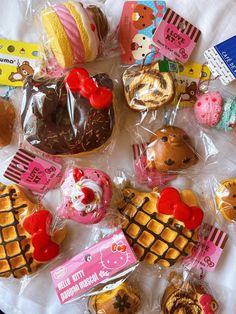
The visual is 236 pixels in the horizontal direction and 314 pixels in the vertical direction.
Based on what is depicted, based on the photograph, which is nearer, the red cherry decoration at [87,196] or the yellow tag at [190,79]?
the red cherry decoration at [87,196]

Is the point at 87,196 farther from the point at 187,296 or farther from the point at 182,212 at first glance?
the point at 187,296

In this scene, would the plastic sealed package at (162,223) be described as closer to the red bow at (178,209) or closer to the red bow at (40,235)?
the red bow at (178,209)

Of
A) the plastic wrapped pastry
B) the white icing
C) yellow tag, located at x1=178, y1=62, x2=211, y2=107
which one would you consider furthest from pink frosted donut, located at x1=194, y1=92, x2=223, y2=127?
the plastic wrapped pastry

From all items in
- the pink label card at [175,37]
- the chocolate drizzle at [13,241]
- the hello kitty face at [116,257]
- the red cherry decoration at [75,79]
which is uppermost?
the pink label card at [175,37]

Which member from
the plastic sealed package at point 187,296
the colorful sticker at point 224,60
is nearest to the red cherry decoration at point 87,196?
the plastic sealed package at point 187,296

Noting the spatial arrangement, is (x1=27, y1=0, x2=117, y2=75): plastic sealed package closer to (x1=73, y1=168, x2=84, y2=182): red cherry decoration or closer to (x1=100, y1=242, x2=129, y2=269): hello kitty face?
(x1=73, y1=168, x2=84, y2=182): red cherry decoration

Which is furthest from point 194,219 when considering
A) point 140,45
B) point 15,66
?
point 15,66
